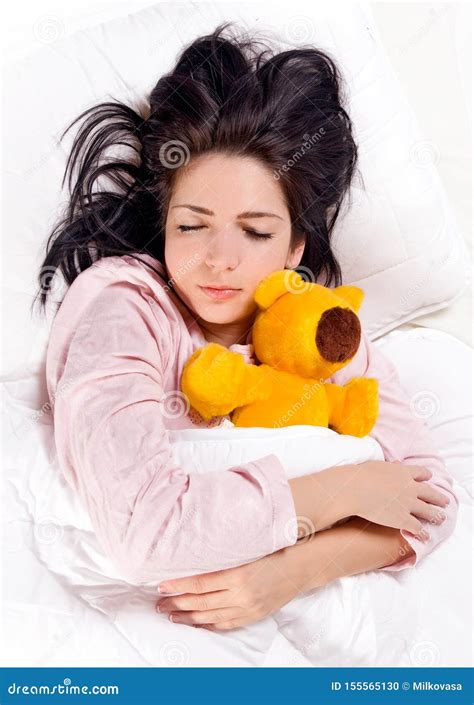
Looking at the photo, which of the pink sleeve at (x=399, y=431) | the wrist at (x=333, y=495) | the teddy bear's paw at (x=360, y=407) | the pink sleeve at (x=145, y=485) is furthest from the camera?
the pink sleeve at (x=399, y=431)

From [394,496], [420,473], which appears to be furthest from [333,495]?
[420,473]

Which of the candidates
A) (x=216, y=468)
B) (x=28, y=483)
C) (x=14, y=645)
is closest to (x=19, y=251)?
(x=28, y=483)

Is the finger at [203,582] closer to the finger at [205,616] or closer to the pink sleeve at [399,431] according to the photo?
the finger at [205,616]

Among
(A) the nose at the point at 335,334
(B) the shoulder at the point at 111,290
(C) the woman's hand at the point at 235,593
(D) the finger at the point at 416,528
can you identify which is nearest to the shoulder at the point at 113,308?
(B) the shoulder at the point at 111,290

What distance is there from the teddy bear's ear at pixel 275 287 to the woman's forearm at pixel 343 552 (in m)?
0.33

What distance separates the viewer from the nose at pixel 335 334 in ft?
3.95

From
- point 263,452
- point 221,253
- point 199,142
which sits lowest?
point 263,452

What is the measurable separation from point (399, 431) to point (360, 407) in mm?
168

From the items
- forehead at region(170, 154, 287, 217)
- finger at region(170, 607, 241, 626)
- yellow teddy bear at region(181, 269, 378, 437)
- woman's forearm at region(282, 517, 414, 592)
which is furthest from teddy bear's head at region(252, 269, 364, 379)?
finger at region(170, 607, 241, 626)

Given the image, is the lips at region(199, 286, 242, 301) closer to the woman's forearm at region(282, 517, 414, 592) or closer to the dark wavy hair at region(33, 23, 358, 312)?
the dark wavy hair at region(33, 23, 358, 312)

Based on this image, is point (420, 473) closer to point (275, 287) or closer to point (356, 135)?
point (275, 287)

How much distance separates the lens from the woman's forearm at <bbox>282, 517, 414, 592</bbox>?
120 centimetres

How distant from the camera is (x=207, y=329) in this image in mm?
1367

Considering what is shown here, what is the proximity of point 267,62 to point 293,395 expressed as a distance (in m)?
0.48
